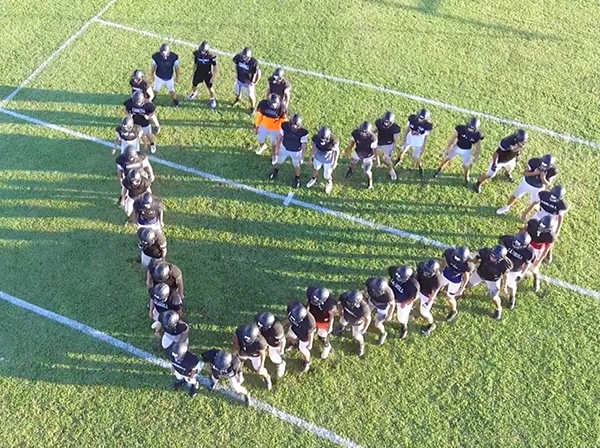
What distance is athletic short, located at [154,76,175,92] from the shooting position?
44.4ft

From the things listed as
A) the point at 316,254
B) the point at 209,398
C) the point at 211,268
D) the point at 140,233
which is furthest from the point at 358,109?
the point at 209,398

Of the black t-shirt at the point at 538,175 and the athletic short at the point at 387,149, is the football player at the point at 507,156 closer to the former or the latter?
the black t-shirt at the point at 538,175

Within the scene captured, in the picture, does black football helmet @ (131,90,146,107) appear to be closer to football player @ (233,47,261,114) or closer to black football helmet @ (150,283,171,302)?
football player @ (233,47,261,114)

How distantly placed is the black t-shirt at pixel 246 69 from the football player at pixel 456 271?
21.6 ft

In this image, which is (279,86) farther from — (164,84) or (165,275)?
(165,275)

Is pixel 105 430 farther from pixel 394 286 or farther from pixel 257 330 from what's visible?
pixel 394 286

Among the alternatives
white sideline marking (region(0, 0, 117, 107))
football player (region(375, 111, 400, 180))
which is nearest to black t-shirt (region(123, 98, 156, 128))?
white sideline marking (region(0, 0, 117, 107))

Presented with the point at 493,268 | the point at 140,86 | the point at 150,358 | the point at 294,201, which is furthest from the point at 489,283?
the point at 140,86

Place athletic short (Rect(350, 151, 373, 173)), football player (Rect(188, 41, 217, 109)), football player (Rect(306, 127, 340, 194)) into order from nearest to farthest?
1. football player (Rect(306, 127, 340, 194))
2. athletic short (Rect(350, 151, 373, 173))
3. football player (Rect(188, 41, 217, 109))

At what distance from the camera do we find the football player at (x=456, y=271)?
9.58 meters

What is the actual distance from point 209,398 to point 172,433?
31.4 inches

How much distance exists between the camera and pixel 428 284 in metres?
9.59

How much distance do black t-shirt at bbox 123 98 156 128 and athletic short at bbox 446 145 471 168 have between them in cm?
670

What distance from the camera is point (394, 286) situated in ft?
31.1
